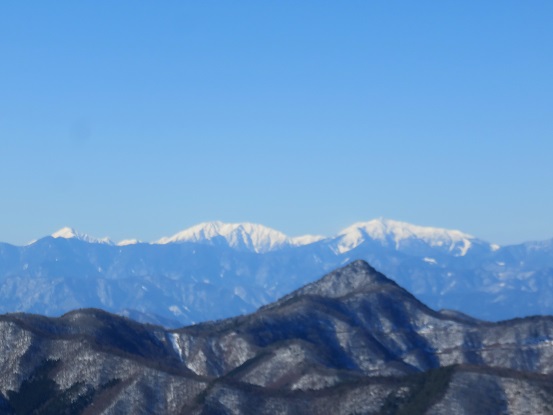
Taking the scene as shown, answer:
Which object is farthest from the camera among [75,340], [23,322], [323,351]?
[323,351]

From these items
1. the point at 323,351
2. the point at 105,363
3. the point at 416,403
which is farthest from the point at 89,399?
the point at 323,351

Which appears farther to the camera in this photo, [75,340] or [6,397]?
[75,340]

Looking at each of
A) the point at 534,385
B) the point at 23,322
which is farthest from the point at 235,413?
the point at 23,322

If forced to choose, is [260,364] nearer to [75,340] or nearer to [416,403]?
[75,340]

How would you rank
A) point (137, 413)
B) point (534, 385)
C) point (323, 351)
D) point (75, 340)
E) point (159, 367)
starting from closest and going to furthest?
1. point (534, 385)
2. point (137, 413)
3. point (159, 367)
4. point (75, 340)
5. point (323, 351)

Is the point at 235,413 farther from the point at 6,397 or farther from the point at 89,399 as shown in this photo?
the point at 6,397

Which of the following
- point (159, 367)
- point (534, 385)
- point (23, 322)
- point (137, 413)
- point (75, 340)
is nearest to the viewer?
point (534, 385)

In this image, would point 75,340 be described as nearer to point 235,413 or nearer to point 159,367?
point 159,367

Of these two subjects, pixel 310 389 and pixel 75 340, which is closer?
pixel 310 389

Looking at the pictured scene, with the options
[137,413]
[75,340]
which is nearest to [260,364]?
[75,340]
